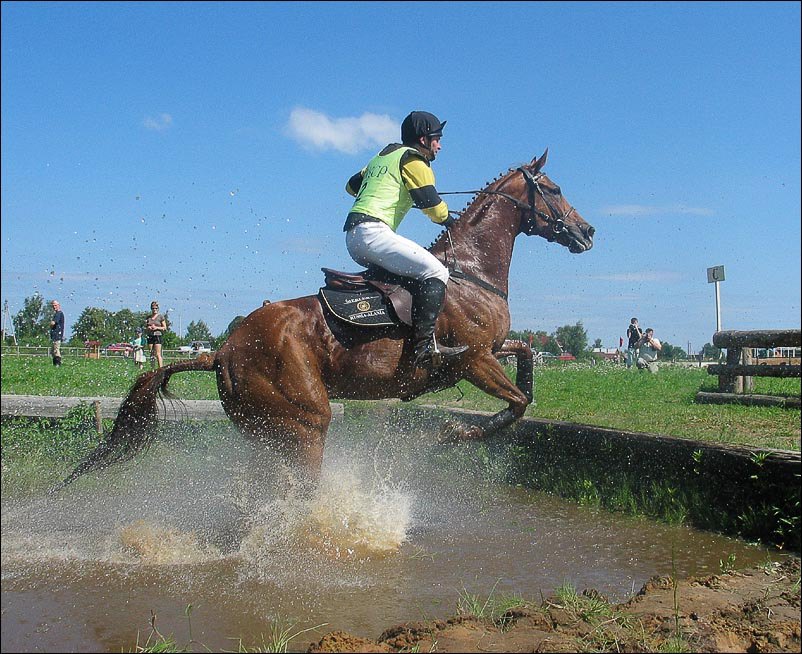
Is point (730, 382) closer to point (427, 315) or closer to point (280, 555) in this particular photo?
point (427, 315)

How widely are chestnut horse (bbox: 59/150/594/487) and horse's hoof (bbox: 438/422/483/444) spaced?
0.01 meters

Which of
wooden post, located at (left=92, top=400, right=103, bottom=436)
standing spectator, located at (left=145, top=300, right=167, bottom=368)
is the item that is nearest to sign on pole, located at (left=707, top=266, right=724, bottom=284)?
wooden post, located at (left=92, top=400, right=103, bottom=436)

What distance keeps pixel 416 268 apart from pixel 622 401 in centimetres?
481

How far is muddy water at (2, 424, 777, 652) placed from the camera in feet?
12.4

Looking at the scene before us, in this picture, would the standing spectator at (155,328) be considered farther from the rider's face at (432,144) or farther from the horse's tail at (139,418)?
the rider's face at (432,144)

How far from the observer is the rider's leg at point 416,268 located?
17.5 ft

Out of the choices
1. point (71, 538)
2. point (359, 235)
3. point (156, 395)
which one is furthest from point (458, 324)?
point (71, 538)

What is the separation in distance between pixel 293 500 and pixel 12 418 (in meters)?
Result: 4.51

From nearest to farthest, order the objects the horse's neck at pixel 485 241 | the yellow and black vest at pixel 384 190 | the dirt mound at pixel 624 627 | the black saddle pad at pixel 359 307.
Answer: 1. the dirt mound at pixel 624 627
2. the black saddle pad at pixel 359 307
3. the yellow and black vest at pixel 384 190
4. the horse's neck at pixel 485 241

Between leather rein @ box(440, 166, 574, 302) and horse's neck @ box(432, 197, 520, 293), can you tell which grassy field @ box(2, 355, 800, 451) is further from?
leather rein @ box(440, 166, 574, 302)

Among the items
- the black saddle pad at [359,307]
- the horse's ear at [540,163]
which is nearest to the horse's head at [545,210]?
the horse's ear at [540,163]

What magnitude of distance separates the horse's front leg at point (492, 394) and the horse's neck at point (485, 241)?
2.33ft

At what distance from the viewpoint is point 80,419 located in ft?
27.1

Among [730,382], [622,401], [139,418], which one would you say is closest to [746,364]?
[730,382]
